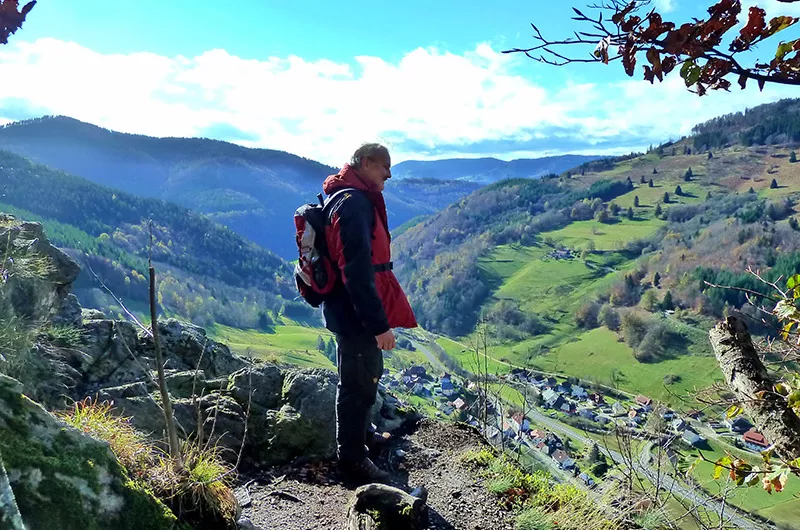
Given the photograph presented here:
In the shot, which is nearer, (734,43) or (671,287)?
(734,43)

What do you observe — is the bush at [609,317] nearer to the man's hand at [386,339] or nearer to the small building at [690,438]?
the small building at [690,438]

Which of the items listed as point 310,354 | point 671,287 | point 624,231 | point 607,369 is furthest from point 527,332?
point 624,231

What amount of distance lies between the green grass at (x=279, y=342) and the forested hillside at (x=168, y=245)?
21.1ft

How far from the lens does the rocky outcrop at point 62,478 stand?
236 centimetres

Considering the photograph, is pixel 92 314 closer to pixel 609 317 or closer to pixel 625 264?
pixel 609 317

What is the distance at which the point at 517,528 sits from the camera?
4.31 metres

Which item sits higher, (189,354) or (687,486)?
(189,354)

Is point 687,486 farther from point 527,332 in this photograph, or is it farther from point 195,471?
point 527,332

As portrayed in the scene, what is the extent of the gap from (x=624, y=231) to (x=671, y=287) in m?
43.4

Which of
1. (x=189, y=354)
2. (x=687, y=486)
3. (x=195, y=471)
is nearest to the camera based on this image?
(x=195, y=471)

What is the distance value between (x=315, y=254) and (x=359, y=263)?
0.59 m

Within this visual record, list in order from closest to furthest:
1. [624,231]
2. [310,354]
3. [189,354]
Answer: [189,354] < [310,354] < [624,231]

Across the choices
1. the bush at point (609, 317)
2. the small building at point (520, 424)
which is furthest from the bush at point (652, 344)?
the small building at point (520, 424)

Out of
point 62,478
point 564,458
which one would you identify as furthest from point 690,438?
point 62,478
